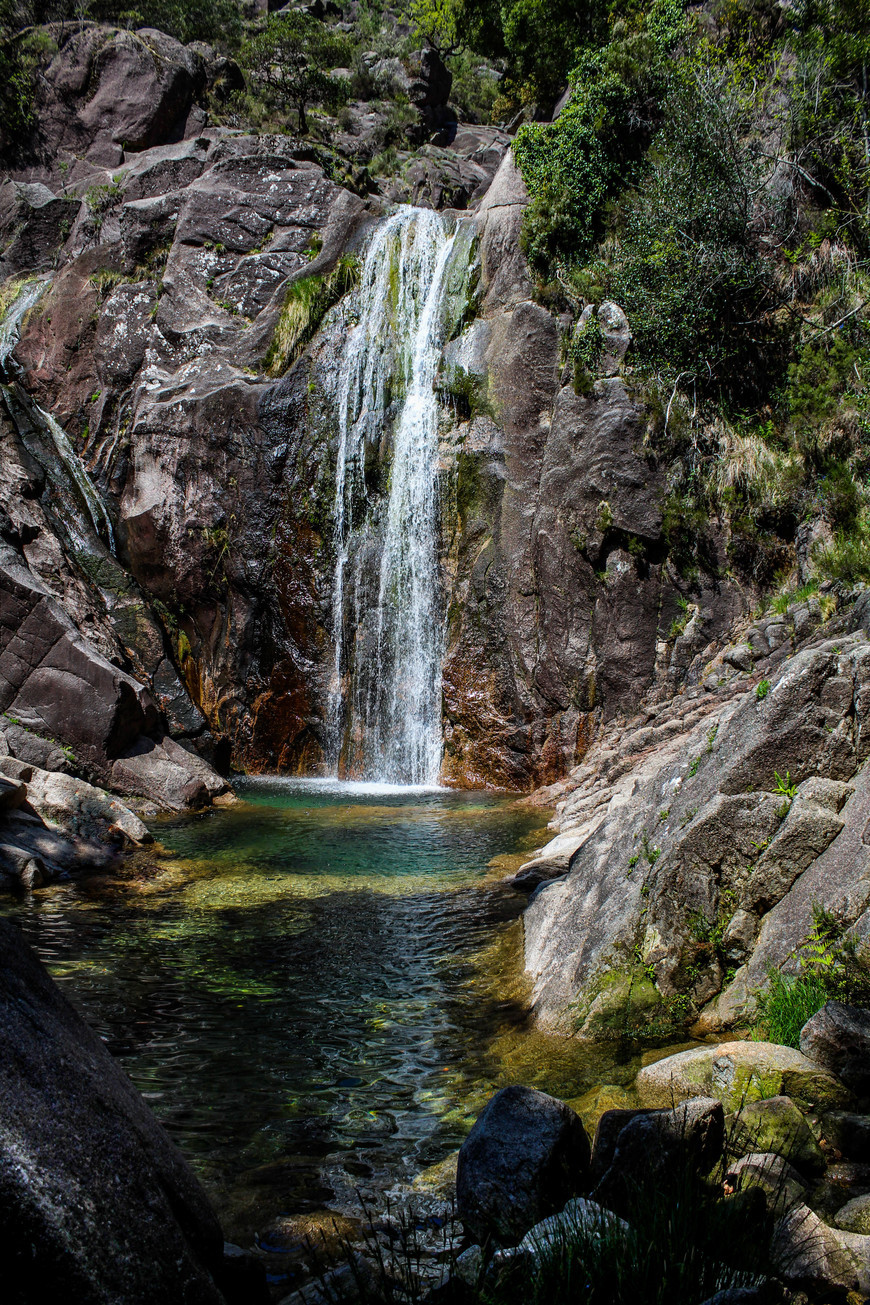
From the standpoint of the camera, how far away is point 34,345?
69.2 feet

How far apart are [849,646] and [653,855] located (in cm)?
180

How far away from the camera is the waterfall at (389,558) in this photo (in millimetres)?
16547

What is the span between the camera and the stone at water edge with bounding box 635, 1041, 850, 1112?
10.1ft

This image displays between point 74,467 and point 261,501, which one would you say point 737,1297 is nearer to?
point 261,501

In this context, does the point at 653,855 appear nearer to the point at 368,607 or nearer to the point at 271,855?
the point at 271,855

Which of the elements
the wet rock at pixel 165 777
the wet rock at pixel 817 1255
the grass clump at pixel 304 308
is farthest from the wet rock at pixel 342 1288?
the grass clump at pixel 304 308

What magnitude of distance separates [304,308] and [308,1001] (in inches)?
657

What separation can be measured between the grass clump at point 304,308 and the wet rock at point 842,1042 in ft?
57.4

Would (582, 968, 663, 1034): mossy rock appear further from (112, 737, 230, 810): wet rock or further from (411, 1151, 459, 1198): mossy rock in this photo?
(112, 737, 230, 810): wet rock

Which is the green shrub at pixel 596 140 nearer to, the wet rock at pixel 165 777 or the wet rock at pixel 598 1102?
the wet rock at pixel 165 777

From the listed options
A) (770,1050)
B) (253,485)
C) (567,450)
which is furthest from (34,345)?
(770,1050)

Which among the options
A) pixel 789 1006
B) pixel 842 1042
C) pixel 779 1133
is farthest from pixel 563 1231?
pixel 789 1006

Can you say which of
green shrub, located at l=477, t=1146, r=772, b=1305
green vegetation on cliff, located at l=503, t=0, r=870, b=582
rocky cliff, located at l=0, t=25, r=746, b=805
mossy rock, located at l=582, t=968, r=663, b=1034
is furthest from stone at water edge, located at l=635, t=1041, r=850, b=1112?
rocky cliff, located at l=0, t=25, r=746, b=805

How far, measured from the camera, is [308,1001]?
18.5 ft
